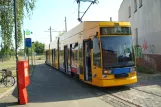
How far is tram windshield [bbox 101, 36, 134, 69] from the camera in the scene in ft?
45.6

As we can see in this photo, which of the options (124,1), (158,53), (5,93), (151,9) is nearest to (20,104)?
(5,93)

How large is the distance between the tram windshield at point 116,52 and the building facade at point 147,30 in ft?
30.5

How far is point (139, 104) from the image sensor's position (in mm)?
10398

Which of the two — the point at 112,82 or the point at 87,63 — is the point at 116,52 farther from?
the point at 87,63

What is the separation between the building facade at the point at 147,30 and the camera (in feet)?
77.6

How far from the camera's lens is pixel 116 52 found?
551 inches

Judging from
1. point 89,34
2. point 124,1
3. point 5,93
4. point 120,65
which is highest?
point 124,1

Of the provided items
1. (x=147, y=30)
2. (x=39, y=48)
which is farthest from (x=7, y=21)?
(x=39, y=48)

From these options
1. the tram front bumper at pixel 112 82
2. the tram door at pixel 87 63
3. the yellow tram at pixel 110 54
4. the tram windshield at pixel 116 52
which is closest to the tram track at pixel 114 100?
the tram front bumper at pixel 112 82

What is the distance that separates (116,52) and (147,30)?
43.9ft

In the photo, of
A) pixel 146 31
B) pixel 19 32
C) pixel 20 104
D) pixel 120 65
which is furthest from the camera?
pixel 146 31

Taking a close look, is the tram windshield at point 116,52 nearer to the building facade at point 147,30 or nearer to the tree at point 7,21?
the tree at point 7,21

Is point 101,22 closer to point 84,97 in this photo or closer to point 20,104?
point 84,97

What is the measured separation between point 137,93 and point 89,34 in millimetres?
4094
